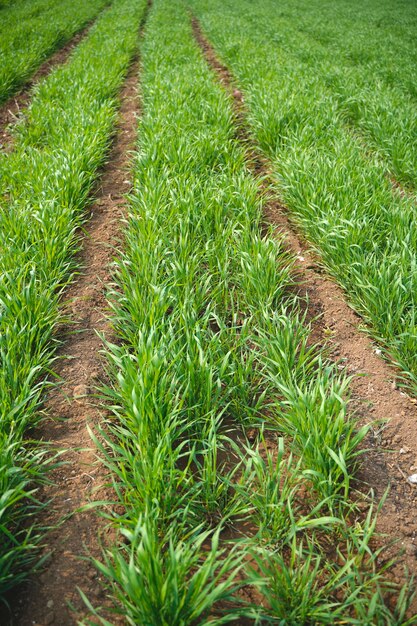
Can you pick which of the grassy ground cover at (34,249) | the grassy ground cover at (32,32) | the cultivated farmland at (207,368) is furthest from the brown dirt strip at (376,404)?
the grassy ground cover at (32,32)

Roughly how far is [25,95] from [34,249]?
5.67 metres

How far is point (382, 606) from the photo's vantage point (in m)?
1.34

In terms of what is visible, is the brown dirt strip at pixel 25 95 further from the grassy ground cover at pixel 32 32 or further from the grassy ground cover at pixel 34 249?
the grassy ground cover at pixel 34 249

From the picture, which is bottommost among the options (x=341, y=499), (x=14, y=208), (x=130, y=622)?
(x=341, y=499)

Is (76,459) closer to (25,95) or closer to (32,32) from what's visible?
(25,95)

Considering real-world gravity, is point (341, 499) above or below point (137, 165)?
below

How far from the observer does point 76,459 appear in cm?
189

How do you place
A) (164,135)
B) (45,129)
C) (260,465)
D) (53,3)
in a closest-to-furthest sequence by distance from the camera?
(260,465) < (164,135) < (45,129) < (53,3)

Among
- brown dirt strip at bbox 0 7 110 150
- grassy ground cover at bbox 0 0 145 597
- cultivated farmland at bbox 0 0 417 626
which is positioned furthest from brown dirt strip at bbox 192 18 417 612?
brown dirt strip at bbox 0 7 110 150

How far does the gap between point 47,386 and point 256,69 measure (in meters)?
7.06

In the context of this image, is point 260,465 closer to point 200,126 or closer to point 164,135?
point 164,135

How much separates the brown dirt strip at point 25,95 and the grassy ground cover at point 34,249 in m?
0.29

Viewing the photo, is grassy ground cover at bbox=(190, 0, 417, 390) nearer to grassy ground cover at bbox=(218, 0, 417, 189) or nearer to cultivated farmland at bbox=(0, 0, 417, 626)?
cultivated farmland at bbox=(0, 0, 417, 626)

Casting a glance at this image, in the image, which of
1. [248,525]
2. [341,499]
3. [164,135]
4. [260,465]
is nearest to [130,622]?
[248,525]
